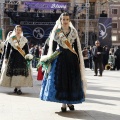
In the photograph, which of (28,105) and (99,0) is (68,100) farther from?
(99,0)

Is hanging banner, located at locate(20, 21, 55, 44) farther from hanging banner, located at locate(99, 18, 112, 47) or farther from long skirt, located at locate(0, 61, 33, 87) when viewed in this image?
long skirt, located at locate(0, 61, 33, 87)

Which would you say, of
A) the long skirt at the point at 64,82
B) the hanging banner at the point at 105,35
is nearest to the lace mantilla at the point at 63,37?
the long skirt at the point at 64,82

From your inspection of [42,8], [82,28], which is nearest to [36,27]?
[42,8]

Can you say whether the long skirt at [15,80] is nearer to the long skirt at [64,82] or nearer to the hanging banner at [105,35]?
the long skirt at [64,82]

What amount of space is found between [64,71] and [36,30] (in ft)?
98.9

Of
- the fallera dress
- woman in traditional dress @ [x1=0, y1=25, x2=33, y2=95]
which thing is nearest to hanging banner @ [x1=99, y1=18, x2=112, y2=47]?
woman in traditional dress @ [x1=0, y1=25, x2=33, y2=95]

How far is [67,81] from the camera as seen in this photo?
7.02 m

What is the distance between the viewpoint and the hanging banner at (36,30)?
120ft

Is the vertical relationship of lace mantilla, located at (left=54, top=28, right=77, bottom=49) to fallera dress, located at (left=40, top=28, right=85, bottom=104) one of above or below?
above

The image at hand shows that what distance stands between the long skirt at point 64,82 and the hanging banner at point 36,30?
29.4 meters

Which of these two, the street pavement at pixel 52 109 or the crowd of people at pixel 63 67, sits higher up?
the crowd of people at pixel 63 67

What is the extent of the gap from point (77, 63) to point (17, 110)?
1.32 m

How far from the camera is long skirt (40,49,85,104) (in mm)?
6926

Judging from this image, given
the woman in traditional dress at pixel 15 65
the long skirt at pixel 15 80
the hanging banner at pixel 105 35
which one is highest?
the hanging banner at pixel 105 35
